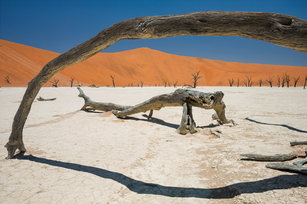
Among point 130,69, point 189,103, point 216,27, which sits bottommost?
point 189,103

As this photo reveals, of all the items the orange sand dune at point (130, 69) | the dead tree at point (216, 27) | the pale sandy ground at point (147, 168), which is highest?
the orange sand dune at point (130, 69)

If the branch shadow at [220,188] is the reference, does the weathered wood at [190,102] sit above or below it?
above

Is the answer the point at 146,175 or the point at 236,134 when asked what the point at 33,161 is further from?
the point at 236,134

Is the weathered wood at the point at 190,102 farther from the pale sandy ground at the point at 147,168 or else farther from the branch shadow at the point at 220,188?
the branch shadow at the point at 220,188

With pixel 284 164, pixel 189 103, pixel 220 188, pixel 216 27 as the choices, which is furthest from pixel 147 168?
pixel 189 103

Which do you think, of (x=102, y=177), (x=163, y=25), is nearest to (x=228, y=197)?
(x=102, y=177)

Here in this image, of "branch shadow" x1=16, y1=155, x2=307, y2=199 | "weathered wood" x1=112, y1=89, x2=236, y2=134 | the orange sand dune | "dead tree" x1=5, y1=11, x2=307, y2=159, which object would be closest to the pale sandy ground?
"branch shadow" x1=16, y1=155, x2=307, y2=199

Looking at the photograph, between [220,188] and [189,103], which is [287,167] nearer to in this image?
[220,188]

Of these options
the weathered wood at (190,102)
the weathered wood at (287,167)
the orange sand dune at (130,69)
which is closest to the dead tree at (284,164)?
the weathered wood at (287,167)

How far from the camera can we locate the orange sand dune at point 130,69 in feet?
123

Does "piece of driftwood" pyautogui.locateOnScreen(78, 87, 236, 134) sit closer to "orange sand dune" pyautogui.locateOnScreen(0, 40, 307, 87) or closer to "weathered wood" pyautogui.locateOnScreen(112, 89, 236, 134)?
"weathered wood" pyautogui.locateOnScreen(112, 89, 236, 134)

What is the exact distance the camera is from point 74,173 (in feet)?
9.34

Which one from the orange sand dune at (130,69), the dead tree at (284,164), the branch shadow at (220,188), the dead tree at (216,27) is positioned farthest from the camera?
the orange sand dune at (130,69)

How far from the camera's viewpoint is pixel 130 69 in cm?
7081
